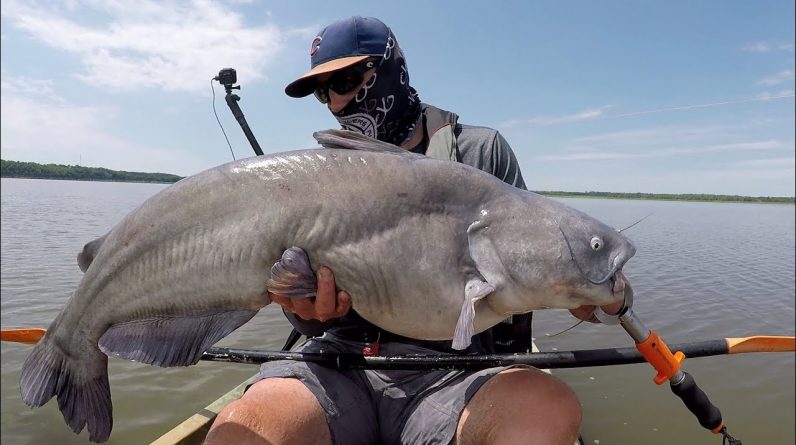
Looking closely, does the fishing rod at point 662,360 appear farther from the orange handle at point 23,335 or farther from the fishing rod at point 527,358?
the orange handle at point 23,335

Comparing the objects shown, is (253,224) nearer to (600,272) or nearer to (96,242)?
(96,242)

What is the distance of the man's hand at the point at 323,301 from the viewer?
2.29m

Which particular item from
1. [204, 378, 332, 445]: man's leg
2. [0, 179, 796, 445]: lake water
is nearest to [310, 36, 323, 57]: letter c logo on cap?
[204, 378, 332, 445]: man's leg

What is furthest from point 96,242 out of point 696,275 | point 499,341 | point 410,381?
point 696,275

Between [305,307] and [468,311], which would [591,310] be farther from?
[305,307]

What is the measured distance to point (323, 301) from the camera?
7.60 ft

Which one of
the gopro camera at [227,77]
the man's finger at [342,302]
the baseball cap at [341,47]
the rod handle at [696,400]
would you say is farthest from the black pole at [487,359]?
the gopro camera at [227,77]

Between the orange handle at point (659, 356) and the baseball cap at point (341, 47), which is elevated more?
the baseball cap at point (341, 47)

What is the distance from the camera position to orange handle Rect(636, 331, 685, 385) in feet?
8.02

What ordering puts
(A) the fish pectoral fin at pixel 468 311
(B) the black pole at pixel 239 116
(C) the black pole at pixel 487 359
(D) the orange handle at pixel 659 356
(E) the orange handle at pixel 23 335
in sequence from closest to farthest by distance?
(A) the fish pectoral fin at pixel 468 311 < (D) the orange handle at pixel 659 356 < (C) the black pole at pixel 487 359 < (E) the orange handle at pixel 23 335 < (B) the black pole at pixel 239 116

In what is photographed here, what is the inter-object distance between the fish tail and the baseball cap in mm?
1858

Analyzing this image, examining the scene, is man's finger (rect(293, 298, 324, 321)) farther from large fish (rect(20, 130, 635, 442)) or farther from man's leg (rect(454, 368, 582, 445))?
man's leg (rect(454, 368, 582, 445))

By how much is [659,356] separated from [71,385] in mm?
2853

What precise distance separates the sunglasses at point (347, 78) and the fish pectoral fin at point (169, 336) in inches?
62.9
